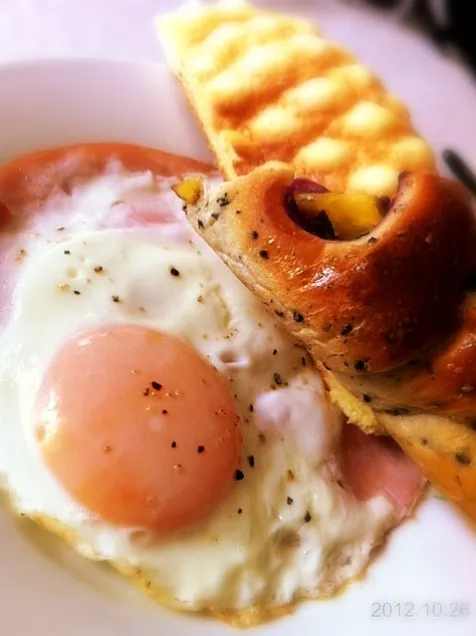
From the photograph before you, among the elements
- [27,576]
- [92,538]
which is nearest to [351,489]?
[92,538]

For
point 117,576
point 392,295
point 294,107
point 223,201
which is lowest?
point 117,576

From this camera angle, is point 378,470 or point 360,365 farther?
point 378,470

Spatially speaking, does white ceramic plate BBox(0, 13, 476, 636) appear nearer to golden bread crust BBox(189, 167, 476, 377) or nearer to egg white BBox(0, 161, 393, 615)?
egg white BBox(0, 161, 393, 615)

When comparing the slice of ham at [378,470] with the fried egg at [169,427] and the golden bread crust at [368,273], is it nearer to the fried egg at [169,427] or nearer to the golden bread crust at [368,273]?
the fried egg at [169,427]

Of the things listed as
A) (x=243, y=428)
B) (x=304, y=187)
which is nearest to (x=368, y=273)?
(x=304, y=187)

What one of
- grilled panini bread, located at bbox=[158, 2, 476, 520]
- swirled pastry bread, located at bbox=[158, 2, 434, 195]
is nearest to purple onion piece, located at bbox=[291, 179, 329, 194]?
grilled panini bread, located at bbox=[158, 2, 476, 520]

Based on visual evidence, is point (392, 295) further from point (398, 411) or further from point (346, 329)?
point (398, 411)
